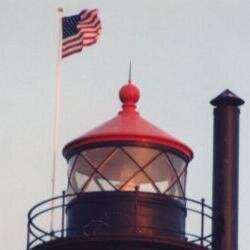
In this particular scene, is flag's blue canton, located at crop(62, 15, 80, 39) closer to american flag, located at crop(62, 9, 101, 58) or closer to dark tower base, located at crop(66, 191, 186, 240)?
american flag, located at crop(62, 9, 101, 58)

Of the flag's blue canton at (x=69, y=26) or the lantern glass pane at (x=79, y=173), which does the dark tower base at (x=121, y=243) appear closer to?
the lantern glass pane at (x=79, y=173)

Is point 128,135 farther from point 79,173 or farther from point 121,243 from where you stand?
point 121,243

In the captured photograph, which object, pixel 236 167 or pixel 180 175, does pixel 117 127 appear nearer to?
pixel 180 175

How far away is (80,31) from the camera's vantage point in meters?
23.9

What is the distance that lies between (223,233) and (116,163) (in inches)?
130

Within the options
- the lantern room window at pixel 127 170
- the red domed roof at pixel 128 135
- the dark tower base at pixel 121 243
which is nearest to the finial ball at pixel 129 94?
the red domed roof at pixel 128 135

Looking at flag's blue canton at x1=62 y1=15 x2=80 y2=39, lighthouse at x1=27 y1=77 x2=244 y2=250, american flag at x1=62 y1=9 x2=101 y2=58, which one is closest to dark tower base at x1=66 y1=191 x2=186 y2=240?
lighthouse at x1=27 y1=77 x2=244 y2=250

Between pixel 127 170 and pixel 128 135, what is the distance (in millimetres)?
577

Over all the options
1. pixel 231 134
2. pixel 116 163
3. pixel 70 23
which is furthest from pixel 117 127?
pixel 70 23

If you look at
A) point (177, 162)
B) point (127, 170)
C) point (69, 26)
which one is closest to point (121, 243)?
point (127, 170)

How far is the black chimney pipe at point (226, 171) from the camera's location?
53.6 ft

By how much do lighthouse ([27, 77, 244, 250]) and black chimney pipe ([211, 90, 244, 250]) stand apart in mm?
2098

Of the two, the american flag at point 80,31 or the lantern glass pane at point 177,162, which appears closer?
the lantern glass pane at point 177,162

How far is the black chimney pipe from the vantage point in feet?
53.6
